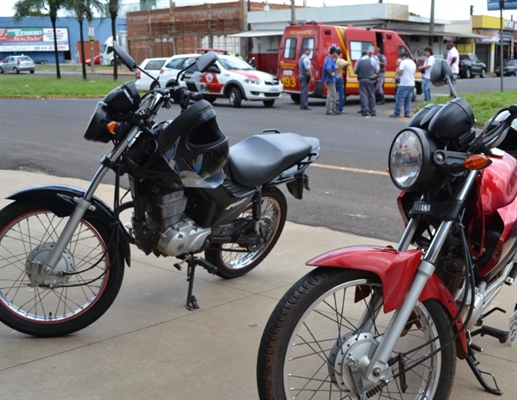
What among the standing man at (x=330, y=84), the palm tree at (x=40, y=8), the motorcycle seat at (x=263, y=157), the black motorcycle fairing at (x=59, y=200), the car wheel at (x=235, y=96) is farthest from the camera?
the palm tree at (x=40, y=8)

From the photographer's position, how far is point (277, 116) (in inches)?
728

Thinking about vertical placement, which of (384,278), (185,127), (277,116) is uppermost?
(185,127)

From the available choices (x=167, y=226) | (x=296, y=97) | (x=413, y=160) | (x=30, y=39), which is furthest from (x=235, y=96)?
(x=30, y=39)

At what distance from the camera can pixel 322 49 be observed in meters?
22.0

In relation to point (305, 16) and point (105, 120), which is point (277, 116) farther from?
point (305, 16)

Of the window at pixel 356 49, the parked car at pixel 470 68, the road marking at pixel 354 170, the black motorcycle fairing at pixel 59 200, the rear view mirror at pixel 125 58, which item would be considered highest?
the rear view mirror at pixel 125 58

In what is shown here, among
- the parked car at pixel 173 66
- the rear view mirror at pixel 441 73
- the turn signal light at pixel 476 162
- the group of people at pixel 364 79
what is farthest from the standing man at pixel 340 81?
the turn signal light at pixel 476 162

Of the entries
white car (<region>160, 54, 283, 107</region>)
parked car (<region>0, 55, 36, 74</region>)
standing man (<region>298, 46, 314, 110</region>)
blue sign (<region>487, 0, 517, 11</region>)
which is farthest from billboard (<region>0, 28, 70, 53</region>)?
blue sign (<region>487, 0, 517, 11</region>)

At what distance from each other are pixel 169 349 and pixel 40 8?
39.9 metres

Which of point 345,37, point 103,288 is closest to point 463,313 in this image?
point 103,288

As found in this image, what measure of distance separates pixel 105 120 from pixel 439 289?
209 centimetres

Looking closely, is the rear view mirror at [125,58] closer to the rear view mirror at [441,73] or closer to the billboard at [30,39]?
the rear view mirror at [441,73]

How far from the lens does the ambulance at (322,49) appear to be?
22016mm

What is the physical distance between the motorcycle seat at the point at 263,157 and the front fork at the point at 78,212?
785 mm
